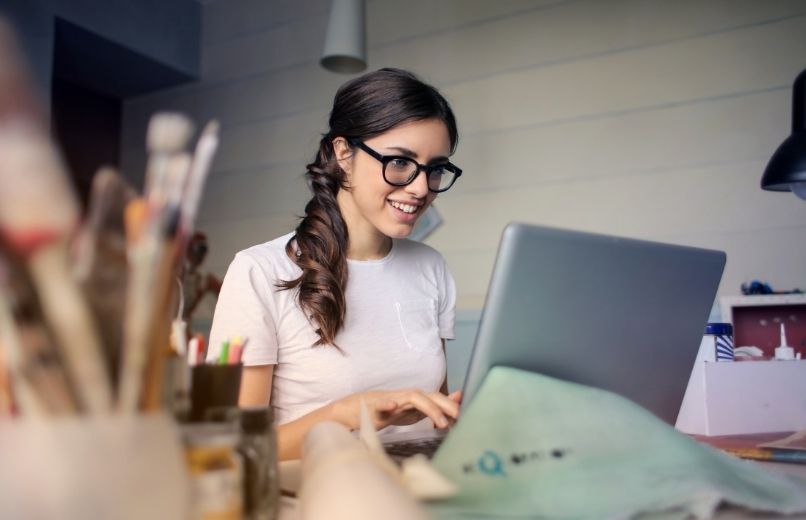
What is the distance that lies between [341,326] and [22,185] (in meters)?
1.06

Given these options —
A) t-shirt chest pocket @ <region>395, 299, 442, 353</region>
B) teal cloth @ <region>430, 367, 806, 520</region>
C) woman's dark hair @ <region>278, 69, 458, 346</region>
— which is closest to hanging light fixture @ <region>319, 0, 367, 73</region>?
woman's dark hair @ <region>278, 69, 458, 346</region>

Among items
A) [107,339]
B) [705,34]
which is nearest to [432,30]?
[705,34]

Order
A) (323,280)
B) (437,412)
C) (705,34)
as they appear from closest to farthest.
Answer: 1. (437,412)
2. (323,280)
3. (705,34)

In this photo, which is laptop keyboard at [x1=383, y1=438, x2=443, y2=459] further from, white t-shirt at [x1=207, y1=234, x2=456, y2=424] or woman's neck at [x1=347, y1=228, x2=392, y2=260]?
woman's neck at [x1=347, y1=228, x2=392, y2=260]

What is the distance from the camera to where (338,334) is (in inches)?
53.7

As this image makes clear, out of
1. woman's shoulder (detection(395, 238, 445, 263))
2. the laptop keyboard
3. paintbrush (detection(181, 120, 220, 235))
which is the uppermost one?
woman's shoulder (detection(395, 238, 445, 263))

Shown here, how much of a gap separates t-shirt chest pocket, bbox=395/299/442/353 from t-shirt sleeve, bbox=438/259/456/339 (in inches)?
3.0

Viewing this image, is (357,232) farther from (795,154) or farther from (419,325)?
(795,154)

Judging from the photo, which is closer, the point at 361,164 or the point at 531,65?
the point at 361,164

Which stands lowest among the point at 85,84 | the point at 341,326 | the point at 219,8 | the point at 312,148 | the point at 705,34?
the point at 341,326

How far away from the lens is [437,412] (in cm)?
82

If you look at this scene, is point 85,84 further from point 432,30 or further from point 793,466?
point 793,466

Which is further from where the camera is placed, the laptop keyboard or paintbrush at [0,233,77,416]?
the laptop keyboard

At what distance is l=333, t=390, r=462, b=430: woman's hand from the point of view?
2.67 feet
